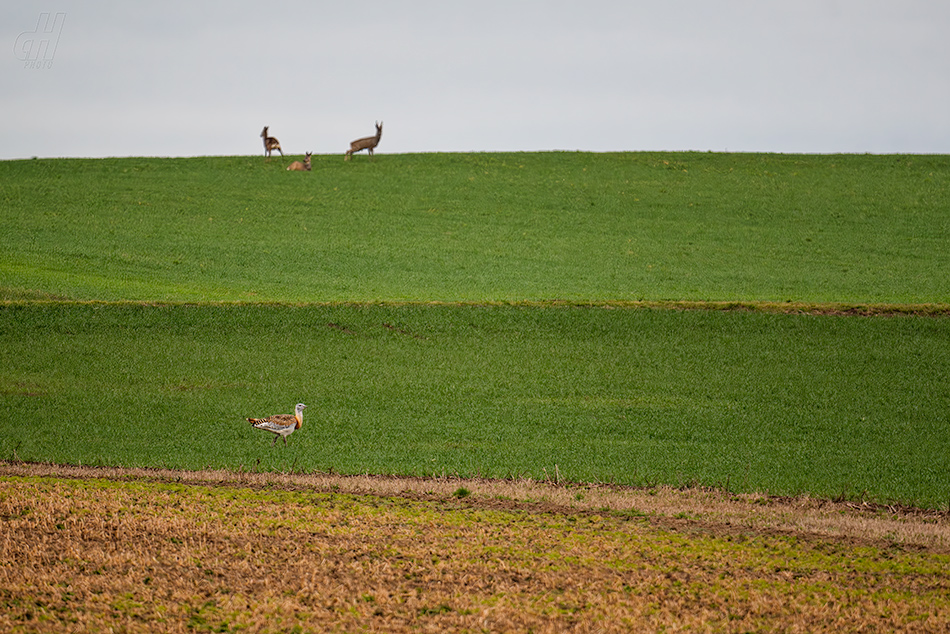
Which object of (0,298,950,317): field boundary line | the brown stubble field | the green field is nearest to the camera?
the brown stubble field

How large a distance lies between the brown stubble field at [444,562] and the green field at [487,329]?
2.37 m

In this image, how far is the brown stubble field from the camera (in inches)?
280

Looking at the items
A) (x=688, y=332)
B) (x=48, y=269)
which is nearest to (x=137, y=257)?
(x=48, y=269)

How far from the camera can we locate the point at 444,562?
27.9 feet

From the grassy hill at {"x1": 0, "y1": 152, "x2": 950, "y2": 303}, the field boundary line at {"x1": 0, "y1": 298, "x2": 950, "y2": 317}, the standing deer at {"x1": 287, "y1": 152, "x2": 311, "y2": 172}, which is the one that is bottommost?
the field boundary line at {"x1": 0, "y1": 298, "x2": 950, "y2": 317}

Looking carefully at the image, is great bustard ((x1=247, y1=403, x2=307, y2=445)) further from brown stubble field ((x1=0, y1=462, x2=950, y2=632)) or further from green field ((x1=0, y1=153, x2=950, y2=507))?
brown stubble field ((x1=0, y1=462, x2=950, y2=632))

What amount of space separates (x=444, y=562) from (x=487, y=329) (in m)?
14.3

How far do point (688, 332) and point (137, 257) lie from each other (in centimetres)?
2018

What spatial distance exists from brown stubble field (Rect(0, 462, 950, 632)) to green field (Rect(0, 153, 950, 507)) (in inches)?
93.4

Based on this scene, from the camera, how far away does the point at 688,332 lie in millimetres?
22406

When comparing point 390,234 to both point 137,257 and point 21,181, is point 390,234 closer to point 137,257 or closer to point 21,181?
point 137,257

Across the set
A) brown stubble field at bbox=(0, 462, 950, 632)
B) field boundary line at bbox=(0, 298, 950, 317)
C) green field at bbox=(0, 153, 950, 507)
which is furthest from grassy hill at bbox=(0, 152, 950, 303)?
brown stubble field at bbox=(0, 462, 950, 632)

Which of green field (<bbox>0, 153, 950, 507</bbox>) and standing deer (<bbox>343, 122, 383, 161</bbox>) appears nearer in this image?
green field (<bbox>0, 153, 950, 507</bbox>)

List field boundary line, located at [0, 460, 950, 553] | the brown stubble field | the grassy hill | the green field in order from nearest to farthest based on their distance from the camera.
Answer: the brown stubble field
field boundary line, located at [0, 460, 950, 553]
the green field
the grassy hill
